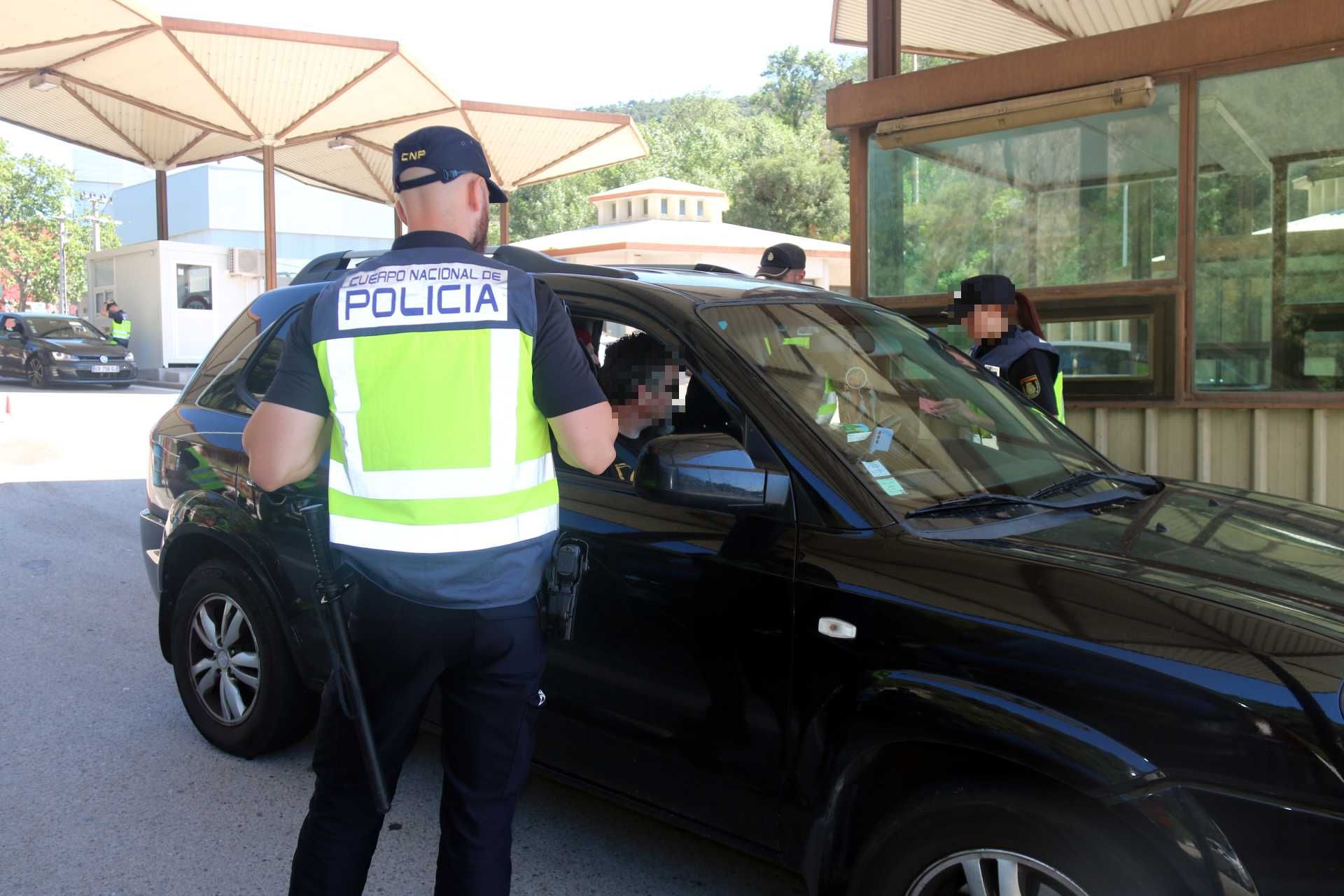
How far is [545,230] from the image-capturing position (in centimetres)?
6638

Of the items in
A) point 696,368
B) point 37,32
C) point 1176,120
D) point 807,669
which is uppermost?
point 37,32

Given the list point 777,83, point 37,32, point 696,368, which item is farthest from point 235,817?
point 777,83

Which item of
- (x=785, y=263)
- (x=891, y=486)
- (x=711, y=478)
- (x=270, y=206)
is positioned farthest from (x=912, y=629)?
(x=270, y=206)

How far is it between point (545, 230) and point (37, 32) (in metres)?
50.2

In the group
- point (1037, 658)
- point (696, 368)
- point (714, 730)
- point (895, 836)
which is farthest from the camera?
point (696, 368)

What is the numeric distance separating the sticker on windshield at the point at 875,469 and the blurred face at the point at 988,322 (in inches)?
93.3

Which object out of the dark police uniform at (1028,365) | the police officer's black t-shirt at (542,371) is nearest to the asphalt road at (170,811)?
the police officer's black t-shirt at (542,371)

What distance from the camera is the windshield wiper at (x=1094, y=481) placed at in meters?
2.97

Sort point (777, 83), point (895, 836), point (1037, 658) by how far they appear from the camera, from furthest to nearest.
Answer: point (777, 83), point (895, 836), point (1037, 658)

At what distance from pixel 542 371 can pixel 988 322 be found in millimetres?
3188

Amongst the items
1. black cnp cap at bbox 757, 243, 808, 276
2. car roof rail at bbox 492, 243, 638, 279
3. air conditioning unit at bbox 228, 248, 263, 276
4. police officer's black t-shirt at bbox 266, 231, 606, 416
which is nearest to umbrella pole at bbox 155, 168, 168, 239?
air conditioning unit at bbox 228, 248, 263, 276

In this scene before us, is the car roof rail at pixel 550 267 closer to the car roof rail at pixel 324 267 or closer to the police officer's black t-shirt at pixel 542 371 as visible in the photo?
the police officer's black t-shirt at pixel 542 371

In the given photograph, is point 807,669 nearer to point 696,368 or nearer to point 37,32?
point 696,368

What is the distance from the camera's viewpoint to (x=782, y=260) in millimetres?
6145
